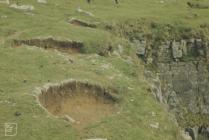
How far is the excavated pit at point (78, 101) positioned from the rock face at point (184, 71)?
66.6ft

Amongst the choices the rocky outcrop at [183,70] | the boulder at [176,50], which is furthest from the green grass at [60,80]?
the boulder at [176,50]

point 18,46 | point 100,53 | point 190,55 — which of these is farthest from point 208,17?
point 18,46

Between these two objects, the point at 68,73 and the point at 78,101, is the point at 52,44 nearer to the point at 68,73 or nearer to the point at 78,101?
the point at 68,73

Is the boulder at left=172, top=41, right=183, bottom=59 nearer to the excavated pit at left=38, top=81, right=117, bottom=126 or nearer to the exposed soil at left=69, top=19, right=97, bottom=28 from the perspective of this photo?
the exposed soil at left=69, top=19, right=97, bottom=28

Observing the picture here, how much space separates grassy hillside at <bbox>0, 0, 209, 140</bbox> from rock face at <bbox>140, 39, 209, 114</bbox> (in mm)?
2281

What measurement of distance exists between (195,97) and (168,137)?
76.7 ft

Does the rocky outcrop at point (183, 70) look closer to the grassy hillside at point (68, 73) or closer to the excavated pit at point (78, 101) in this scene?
the grassy hillside at point (68, 73)

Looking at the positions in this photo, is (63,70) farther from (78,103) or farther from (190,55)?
(190,55)

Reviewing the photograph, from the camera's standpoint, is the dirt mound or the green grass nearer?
the green grass

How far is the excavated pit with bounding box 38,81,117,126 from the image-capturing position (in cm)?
1925

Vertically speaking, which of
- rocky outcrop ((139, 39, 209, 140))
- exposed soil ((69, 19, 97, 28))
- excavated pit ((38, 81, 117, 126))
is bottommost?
rocky outcrop ((139, 39, 209, 140))

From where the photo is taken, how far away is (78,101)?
2052cm

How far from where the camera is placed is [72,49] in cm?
2791

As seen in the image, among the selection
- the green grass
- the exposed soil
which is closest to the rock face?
the exposed soil
